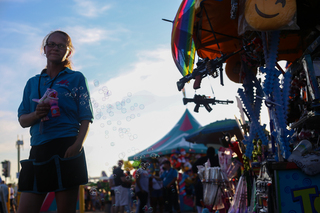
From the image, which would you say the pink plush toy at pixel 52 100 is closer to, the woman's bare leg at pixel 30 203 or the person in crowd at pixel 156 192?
the woman's bare leg at pixel 30 203

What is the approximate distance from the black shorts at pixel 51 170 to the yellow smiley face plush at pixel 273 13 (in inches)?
102

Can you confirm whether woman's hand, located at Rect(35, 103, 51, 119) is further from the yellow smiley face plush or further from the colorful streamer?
the colorful streamer

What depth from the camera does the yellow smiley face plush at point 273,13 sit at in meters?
3.61

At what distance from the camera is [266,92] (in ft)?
13.2

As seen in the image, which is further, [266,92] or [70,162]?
[266,92]

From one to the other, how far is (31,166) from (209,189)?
4281 mm

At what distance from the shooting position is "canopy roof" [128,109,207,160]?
14867 millimetres

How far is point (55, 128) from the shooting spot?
2.17m

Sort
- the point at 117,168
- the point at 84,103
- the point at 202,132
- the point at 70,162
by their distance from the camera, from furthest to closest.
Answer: the point at 202,132 → the point at 117,168 → the point at 84,103 → the point at 70,162

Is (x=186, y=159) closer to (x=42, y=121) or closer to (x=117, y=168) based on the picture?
(x=117, y=168)

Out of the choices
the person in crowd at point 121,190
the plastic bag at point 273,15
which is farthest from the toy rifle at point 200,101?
the person in crowd at point 121,190

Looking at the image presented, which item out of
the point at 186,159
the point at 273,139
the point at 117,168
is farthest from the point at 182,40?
the point at 186,159

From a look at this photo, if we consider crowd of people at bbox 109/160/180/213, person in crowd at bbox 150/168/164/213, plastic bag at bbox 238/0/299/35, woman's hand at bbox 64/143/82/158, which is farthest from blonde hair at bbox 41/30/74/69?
person in crowd at bbox 150/168/164/213

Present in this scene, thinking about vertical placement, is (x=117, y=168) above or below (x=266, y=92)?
below
